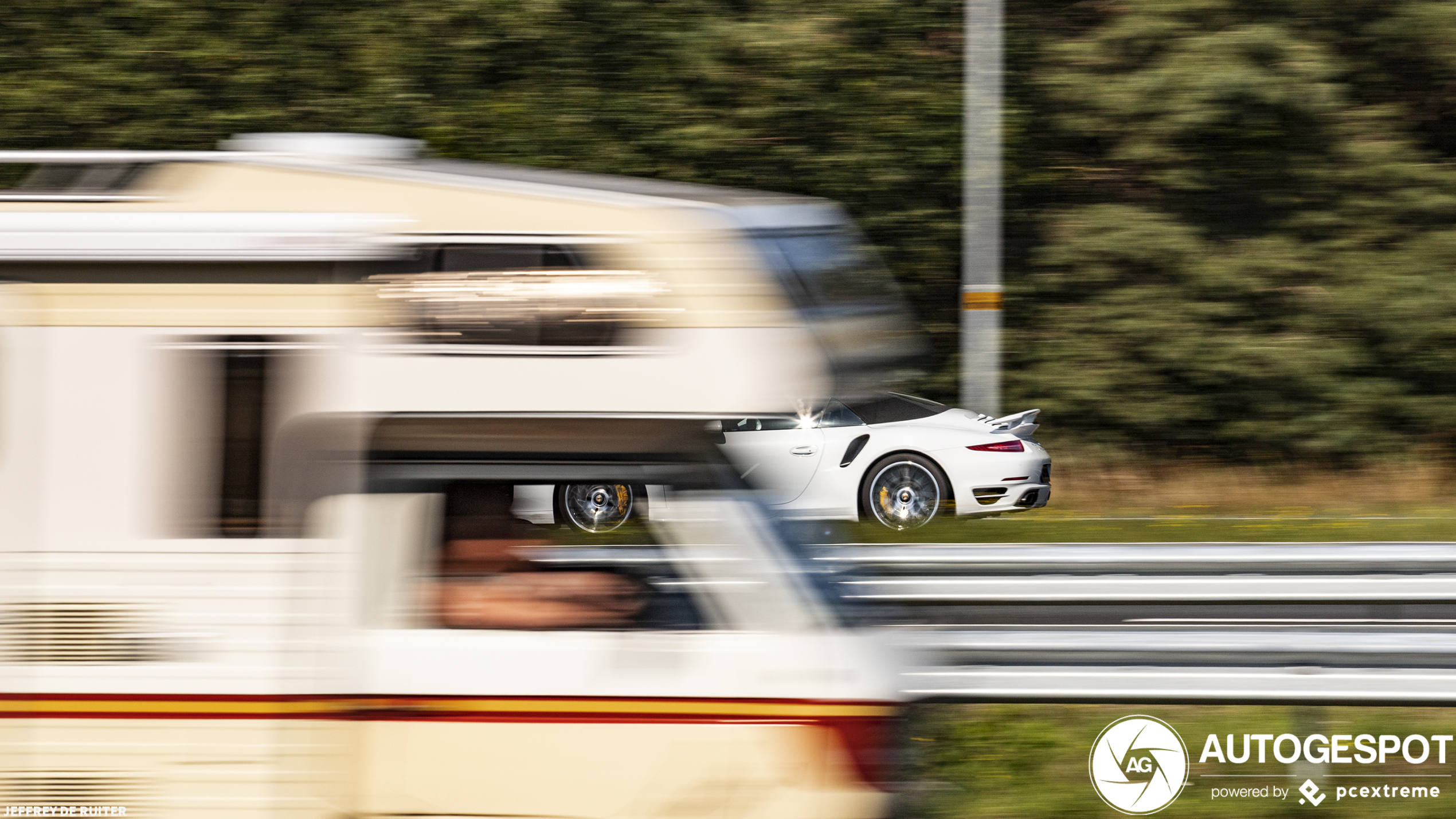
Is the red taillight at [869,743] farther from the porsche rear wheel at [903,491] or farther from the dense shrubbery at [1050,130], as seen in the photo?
the dense shrubbery at [1050,130]

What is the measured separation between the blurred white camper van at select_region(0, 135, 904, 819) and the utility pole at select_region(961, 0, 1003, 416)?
31.5 ft

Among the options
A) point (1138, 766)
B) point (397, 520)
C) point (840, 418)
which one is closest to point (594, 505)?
point (397, 520)

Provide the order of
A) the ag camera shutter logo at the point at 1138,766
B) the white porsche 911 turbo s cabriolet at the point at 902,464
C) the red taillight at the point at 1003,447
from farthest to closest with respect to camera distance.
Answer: the red taillight at the point at 1003,447, the white porsche 911 turbo s cabriolet at the point at 902,464, the ag camera shutter logo at the point at 1138,766

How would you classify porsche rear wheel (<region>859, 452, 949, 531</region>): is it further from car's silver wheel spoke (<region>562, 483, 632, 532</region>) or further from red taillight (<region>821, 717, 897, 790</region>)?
red taillight (<region>821, 717, 897, 790</region>)

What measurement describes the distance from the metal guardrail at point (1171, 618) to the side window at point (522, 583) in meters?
0.64

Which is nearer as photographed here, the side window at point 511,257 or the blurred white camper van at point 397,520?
the blurred white camper van at point 397,520

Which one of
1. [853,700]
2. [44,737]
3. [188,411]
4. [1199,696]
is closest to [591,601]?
[853,700]

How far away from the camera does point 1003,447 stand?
475 inches

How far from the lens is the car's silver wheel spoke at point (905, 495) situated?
39.5 feet

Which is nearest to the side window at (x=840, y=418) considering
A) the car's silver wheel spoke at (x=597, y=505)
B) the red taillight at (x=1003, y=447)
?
the red taillight at (x=1003, y=447)

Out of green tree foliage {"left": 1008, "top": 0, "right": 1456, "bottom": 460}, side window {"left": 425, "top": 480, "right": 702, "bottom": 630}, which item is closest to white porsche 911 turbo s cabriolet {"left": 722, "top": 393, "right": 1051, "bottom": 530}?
green tree foliage {"left": 1008, "top": 0, "right": 1456, "bottom": 460}

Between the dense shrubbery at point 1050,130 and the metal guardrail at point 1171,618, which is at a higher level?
the dense shrubbery at point 1050,130

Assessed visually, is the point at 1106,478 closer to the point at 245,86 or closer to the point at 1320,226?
the point at 1320,226

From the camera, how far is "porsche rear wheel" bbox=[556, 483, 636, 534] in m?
3.37
